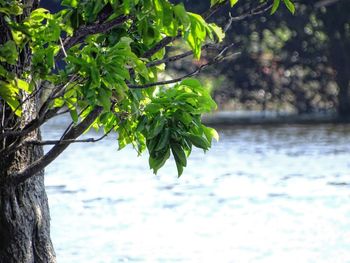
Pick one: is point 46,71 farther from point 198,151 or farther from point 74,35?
point 198,151

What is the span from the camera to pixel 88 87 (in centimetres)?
434

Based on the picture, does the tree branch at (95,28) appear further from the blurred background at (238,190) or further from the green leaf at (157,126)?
the blurred background at (238,190)

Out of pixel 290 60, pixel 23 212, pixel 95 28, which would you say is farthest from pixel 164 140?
pixel 290 60

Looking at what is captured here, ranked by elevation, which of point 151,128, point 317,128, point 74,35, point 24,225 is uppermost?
point 74,35

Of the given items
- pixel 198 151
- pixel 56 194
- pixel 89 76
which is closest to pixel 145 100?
pixel 89 76

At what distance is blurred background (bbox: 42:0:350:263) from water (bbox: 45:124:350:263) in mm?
14

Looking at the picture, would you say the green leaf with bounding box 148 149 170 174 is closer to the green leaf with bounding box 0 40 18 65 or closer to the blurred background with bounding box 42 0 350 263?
the blurred background with bounding box 42 0 350 263

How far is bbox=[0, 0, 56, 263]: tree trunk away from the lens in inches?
211

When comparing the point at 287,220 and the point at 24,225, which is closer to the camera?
the point at 24,225

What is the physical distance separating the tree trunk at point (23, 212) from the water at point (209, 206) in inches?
165

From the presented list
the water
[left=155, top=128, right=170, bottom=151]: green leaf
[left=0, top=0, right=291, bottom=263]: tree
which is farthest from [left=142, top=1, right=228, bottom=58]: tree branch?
the water

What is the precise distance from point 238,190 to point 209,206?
1580 millimetres

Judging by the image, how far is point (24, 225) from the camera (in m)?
5.41

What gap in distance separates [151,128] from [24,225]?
86 cm
